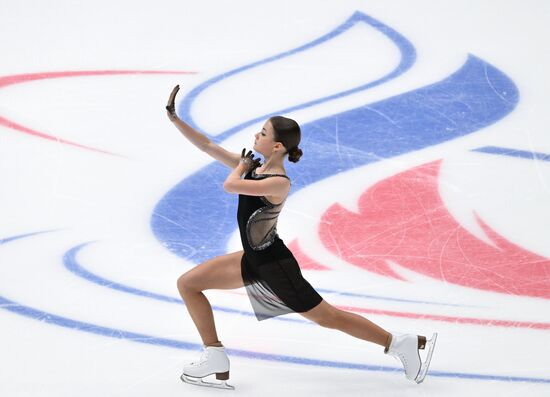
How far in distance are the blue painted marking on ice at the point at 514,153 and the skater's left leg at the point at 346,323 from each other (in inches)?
128

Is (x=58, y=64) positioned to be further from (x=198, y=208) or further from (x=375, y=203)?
(x=375, y=203)

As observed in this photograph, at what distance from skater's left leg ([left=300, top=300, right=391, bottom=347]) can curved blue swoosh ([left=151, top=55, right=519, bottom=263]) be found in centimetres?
170

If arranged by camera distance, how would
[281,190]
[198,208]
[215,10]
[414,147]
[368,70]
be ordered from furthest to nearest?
[215,10] → [368,70] → [414,147] → [198,208] → [281,190]

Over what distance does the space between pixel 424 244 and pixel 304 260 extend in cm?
79

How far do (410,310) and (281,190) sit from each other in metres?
1.47

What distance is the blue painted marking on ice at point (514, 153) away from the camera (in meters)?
8.47

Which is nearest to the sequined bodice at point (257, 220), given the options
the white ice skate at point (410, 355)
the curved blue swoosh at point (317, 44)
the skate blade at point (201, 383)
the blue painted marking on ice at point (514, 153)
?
the skate blade at point (201, 383)

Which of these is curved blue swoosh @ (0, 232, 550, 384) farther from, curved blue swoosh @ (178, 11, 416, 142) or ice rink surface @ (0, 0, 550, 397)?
curved blue swoosh @ (178, 11, 416, 142)

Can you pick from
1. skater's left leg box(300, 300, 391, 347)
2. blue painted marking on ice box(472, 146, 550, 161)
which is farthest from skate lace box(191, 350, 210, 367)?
blue painted marking on ice box(472, 146, 550, 161)

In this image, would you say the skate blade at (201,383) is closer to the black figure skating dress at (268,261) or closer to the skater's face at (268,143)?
the black figure skating dress at (268,261)

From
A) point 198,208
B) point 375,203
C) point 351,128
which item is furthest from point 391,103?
point 198,208

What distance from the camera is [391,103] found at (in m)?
9.36

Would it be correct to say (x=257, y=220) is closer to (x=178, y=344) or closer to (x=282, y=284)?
(x=282, y=284)

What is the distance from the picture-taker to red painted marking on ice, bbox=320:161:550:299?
6.84 m
